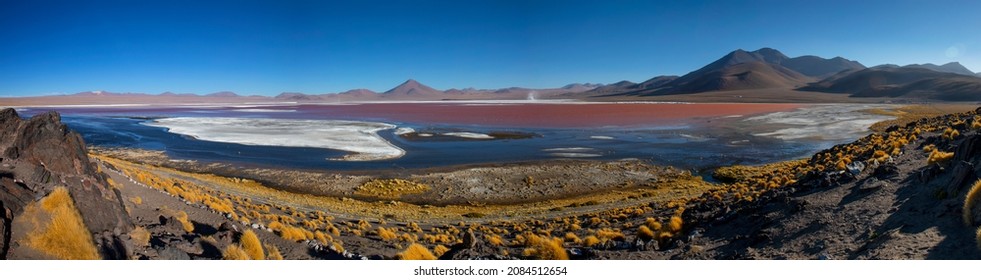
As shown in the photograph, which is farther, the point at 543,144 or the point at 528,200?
the point at 543,144

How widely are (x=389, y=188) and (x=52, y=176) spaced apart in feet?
38.2

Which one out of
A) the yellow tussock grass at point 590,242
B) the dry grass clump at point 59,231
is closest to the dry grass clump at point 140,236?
the dry grass clump at point 59,231

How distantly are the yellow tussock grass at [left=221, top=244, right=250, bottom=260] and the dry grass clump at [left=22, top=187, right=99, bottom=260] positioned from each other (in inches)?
38.9

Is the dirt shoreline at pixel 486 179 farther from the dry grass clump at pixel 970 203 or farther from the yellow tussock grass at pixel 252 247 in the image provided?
the dry grass clump at pixel 970 203

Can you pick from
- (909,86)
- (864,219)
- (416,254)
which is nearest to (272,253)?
(416,254)

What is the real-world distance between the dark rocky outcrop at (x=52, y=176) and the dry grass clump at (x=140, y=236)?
6 centimetres

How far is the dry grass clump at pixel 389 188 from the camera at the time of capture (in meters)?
15.2

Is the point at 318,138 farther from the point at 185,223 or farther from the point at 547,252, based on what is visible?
the point at 547,252

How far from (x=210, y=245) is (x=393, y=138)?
25.6 m

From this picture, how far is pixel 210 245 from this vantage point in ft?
15.5

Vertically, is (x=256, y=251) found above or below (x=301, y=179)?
above

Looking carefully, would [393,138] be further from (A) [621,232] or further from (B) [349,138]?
(A) [621,232]

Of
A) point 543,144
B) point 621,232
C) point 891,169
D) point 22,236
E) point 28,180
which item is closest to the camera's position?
point 22,236

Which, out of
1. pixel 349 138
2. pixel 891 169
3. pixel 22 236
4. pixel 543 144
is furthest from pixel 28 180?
pixel 349 138
